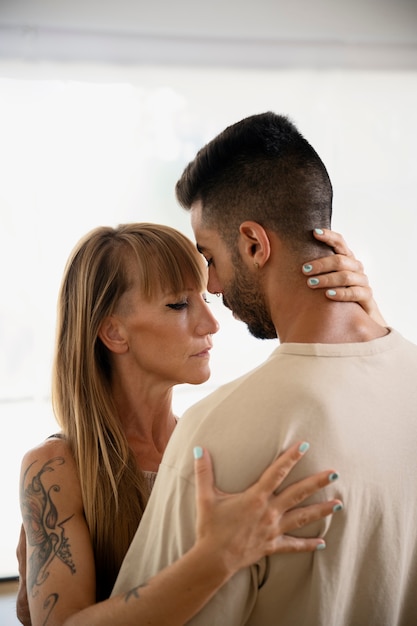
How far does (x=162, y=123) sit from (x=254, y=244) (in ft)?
8.38

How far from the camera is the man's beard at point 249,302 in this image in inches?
55.1

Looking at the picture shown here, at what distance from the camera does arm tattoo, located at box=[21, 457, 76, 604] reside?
61.1 inches

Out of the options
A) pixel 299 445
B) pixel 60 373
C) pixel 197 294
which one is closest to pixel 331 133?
pixel 197 294

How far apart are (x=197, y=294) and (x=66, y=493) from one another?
62 cm

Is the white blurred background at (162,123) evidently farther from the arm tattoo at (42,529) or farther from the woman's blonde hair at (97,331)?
the arm tattoo at (42,529)

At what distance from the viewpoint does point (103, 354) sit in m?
1.95

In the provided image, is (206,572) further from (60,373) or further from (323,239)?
(60,373)

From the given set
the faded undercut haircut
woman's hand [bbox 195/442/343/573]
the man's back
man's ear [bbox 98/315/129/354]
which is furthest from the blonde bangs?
woman's hand [bbox 195/442/343/573]

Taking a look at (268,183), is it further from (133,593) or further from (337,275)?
(133,593)

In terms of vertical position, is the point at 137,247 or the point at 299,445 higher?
the point at 137,247

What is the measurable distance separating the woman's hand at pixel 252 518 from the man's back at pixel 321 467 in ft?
0.08

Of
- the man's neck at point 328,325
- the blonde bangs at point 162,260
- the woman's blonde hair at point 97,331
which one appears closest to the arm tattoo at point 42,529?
the woman's blonde hair at point 97,331

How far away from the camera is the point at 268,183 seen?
1.40m

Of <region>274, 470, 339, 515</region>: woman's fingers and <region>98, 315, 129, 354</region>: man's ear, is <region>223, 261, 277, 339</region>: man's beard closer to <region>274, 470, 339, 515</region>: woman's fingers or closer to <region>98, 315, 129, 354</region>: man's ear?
<region>274, 470, 339, 515</region>: woman's fingers
